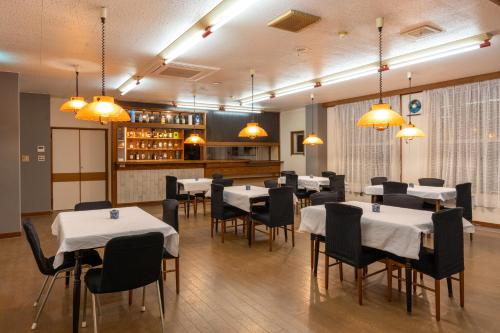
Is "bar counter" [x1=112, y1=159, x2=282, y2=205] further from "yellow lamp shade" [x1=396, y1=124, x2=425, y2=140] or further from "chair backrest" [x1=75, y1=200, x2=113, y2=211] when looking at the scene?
"yellow lamp shade" [x1=396, y1=124, x2=425, y2=140]

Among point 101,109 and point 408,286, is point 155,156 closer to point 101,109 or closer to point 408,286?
point 101,109

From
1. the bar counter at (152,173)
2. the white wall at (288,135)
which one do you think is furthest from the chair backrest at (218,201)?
the white wall at (288,135)

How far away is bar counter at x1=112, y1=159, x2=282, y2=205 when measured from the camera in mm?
9328

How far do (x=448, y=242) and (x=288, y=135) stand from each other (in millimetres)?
8755

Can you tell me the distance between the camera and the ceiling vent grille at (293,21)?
372 cm

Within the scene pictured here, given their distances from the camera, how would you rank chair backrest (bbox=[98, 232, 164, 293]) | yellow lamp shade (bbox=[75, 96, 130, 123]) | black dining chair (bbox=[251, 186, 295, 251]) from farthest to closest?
black dining chair (bbox=[251, 186, 295, 251]) < yellow lamp shade (bbox=[75, 96, 130, 123]) < chair backrest (bbox=[98, 232, 164, 293])

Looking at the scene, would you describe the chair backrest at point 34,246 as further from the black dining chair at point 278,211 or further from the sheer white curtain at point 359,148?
the sheer white curtain at point 359,148

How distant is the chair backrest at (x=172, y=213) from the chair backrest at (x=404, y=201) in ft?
8.81

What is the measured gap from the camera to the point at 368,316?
10.3 feet

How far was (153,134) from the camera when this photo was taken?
10.0 meters

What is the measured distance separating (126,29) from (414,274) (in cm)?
430

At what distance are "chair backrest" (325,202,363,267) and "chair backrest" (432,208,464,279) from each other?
2.13 feet

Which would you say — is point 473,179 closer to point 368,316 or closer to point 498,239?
point 498,239

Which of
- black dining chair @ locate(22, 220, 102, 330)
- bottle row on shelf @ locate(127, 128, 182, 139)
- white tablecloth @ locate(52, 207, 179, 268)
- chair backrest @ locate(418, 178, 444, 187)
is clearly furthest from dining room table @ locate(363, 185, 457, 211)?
bottle row on shelf @ locate(127, 128, 182, 139)
